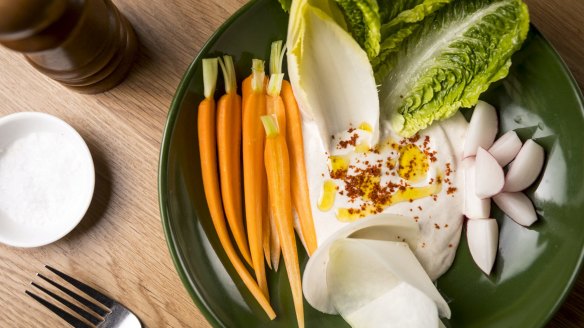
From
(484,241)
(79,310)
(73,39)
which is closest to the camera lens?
(73,39)

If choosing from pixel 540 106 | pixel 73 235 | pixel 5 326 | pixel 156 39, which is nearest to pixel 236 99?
pixel 156 39

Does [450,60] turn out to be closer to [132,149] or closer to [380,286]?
[380,286]

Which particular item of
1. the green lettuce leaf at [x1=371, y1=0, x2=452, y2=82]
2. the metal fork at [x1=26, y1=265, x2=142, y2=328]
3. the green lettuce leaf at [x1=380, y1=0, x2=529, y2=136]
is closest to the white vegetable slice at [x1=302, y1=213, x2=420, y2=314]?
the green lettuce leaf at [x1=380, y1=0, x2=529, y2=136]

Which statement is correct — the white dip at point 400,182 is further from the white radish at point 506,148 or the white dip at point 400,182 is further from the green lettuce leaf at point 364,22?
the green lettuce leaf at point 364,22

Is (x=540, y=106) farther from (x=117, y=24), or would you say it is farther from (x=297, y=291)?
(x=117, y=24)

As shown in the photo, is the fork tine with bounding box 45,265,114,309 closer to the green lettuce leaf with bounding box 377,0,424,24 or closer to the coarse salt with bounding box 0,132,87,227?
the coarse salt with bounding box 0,132,87,227

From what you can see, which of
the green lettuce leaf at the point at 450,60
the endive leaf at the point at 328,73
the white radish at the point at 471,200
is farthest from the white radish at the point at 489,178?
the endive leaf at the point at 328,73

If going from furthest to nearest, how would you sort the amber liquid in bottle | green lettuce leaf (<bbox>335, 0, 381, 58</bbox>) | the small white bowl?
1. the small white bowl
2. green lettuce leaf (<bbox>335, 0, 381, 58</bbox>)
3. the amber liquid in bottle

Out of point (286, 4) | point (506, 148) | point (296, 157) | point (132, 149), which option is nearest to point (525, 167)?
point (506, 148)
